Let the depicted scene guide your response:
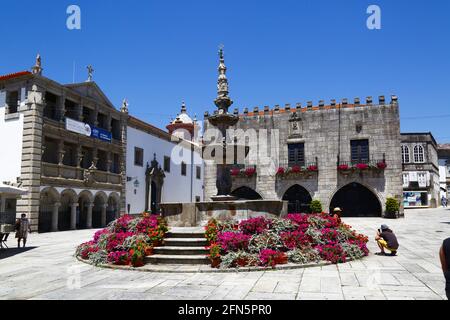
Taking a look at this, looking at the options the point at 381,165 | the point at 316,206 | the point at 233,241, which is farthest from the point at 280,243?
the point at 381,165

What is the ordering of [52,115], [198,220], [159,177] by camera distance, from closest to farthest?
[198,220] < [52,115] < [159,177]

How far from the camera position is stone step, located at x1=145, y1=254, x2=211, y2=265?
9.32 metres

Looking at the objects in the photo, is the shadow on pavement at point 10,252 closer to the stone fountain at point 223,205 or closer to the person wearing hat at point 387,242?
the stone fountain at point 223,205

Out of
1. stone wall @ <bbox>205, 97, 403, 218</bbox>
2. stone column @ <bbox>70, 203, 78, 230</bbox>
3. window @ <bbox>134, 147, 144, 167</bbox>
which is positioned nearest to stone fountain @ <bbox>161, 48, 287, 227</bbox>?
stone column @ <bbox>70, 203, 78, 230</bbox>

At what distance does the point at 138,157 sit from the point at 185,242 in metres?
25.9

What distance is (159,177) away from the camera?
37344 millimetres

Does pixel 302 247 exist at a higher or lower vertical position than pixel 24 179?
lower

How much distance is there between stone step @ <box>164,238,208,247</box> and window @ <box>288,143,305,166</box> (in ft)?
74.7

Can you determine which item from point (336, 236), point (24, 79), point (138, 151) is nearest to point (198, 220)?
point (336, 236)

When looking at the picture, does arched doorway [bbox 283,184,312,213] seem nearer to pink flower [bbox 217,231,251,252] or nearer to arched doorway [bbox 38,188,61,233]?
arched doorway [bbox 38,188,61,233]
